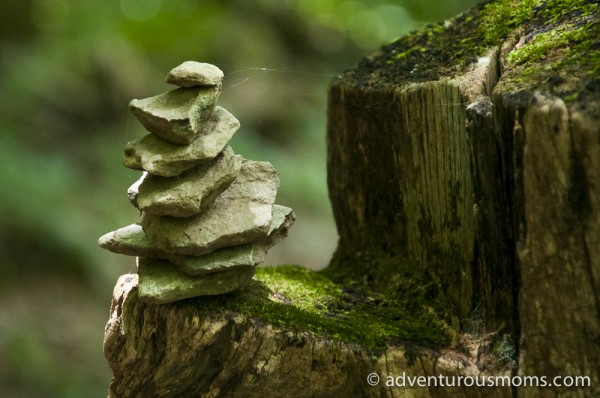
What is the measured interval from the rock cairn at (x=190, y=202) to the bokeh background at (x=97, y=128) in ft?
9.07

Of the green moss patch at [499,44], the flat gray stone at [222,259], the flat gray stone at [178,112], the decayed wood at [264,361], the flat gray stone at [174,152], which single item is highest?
the green moss patch at [499,44]

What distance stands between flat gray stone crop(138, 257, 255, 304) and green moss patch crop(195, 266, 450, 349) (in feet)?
0.29

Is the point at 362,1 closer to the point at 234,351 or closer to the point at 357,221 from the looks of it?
the point at 357,221

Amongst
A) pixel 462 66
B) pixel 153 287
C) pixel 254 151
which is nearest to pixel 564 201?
pixel 462 66

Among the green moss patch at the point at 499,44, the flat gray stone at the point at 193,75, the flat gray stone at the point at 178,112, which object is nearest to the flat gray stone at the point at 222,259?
the flat gray stone at the point at 178,112

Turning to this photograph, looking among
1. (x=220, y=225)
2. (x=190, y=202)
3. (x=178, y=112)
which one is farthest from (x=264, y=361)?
(x=178, y=112)

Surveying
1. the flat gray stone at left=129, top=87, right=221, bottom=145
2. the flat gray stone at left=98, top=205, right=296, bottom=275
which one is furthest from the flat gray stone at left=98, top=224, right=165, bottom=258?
the flat gray stone at left=129, top=87, right=221, bottom=145

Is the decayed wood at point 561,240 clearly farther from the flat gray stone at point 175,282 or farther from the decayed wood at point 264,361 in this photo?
the flat gray stone at point 175,282

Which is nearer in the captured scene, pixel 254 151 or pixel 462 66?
pixel 462 66

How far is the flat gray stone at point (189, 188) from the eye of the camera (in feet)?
9.63

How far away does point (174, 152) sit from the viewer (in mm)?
2949

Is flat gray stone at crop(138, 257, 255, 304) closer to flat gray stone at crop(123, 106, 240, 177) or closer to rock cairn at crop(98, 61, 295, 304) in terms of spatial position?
rock cairn at crop(98, 61, 295, 304)

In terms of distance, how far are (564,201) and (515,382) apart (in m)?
0.79

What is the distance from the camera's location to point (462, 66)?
11.1ft
